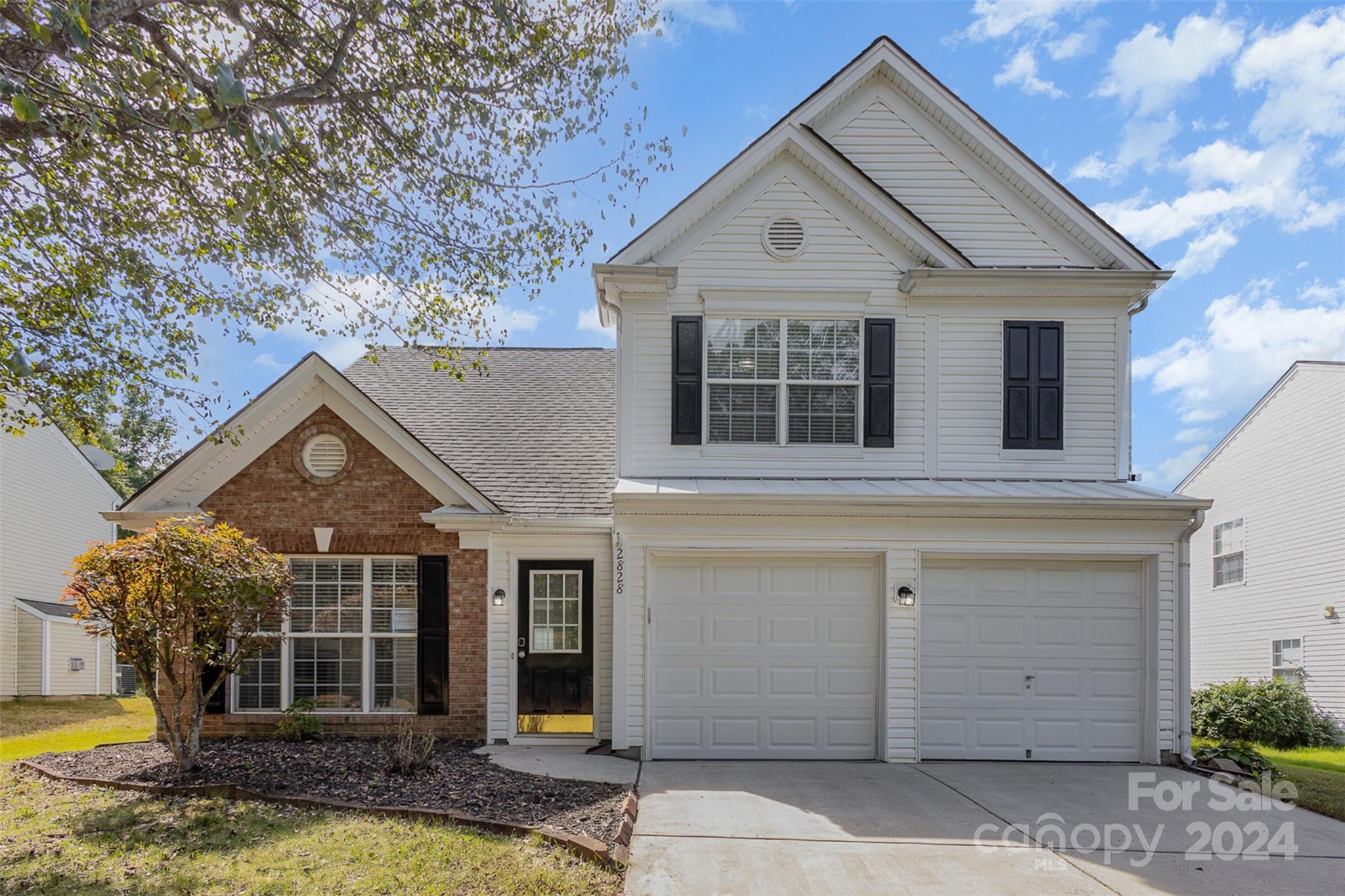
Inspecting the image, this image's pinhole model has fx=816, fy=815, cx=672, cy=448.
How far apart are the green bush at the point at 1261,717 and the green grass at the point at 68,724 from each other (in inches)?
667

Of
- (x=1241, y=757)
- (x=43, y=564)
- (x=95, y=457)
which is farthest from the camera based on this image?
(x=95, y=457)

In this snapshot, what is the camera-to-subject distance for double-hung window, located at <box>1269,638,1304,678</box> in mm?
15578

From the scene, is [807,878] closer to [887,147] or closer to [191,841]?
[191,841]

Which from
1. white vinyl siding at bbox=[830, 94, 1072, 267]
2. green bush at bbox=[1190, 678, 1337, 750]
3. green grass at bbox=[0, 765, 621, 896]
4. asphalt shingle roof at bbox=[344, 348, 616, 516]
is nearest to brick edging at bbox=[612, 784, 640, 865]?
green grass at bbox=[0, 765, 621, 896]

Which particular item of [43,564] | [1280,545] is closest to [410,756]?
[1280,545]

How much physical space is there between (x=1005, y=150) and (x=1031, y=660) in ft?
21.6

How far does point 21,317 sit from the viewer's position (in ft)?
23.7

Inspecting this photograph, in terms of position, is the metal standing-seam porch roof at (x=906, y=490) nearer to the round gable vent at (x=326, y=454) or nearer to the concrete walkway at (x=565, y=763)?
the concrete walkway at (x=565, y=763)

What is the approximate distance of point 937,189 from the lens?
11.0 m

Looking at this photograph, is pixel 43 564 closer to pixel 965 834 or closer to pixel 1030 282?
pixel 965 834

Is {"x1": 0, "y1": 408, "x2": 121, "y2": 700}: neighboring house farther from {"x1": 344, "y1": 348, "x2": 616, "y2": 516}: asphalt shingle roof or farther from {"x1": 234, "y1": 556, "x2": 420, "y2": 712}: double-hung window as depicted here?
{"x1": 234, "y1": 556, "x2": 420, "y2": 712}: double-hung window

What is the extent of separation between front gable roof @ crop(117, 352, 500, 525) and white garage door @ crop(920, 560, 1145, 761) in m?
5.68

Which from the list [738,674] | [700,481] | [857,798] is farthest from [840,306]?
[857,798]

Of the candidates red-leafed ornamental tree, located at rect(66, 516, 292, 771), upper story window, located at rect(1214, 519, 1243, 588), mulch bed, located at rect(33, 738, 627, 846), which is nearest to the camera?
mulch bed, located at rect(33, 738, 627, 846)
